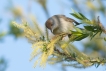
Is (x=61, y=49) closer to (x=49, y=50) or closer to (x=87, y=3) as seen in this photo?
(x=49, y=50)

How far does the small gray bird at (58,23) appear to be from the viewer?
2810mm

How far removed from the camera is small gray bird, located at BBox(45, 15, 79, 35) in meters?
2.81

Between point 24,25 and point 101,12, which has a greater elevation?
point 24,25

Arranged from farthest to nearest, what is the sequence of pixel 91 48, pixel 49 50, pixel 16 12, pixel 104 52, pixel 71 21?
pixel 16 12 < pixel 91 48 < pixel 104 52 < pixel 71 21 < pixel 49 50

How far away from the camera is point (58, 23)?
327 cm

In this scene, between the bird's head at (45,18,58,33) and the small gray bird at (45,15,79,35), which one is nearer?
the small gray bird at (45,15,79,35)

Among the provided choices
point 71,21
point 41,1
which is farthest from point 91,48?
point 71,21

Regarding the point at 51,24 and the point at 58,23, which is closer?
the point at 51,24

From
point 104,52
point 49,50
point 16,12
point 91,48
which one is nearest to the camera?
point 49,50

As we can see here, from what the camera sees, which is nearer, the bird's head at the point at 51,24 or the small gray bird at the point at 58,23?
the small gray bird at the point at 58,23

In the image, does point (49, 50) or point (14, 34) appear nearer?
point (49, 50)

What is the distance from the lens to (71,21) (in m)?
2.91

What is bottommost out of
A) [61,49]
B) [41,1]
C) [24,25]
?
[41,1]

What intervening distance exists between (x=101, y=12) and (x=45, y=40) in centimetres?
372
